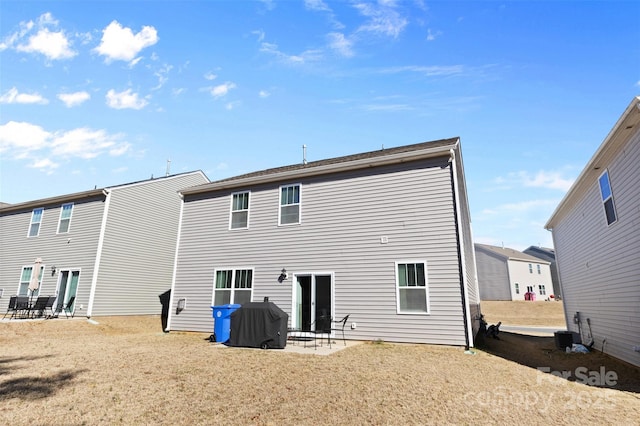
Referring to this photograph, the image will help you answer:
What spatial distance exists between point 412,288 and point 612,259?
5330mm

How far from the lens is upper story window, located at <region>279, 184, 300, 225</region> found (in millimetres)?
12258

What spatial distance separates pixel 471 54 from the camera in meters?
9.37

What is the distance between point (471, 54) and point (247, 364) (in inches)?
401

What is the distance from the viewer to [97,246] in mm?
15367

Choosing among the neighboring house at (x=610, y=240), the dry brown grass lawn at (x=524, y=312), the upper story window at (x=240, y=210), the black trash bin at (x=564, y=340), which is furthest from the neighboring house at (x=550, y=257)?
the upper story window at (x=240, y=210)

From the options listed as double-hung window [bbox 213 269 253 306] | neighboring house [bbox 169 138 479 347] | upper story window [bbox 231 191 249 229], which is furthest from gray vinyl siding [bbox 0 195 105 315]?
upper story window [bbox 231 191 249 229]

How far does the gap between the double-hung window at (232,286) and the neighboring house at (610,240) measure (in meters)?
11.0

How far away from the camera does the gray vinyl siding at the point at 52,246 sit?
1555cm

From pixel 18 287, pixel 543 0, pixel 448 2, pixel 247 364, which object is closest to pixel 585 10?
pixel 543 0

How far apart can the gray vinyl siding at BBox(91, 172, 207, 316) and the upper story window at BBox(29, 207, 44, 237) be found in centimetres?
575

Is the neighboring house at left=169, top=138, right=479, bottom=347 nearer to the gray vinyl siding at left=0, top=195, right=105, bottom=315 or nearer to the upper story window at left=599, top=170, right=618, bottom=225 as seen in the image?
the upper story window at left=599, top=170, right=618, bottom=225

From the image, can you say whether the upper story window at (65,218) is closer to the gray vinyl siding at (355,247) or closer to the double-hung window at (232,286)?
the gray vinyl siding at (355,247)

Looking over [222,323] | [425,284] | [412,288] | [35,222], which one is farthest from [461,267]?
[35,222]

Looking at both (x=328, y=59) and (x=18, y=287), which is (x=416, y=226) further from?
(x=18, y=287)
